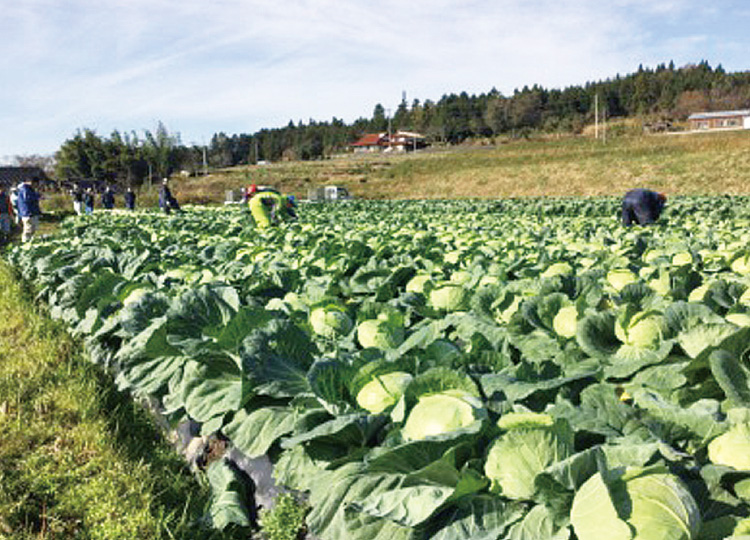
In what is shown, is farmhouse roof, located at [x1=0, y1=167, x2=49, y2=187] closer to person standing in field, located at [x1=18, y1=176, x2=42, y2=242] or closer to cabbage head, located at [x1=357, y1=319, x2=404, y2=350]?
person standing in field, located at [x1=18, y1=176, x2=42, y2=242]

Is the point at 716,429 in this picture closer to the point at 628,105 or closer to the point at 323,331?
the point at 323,331

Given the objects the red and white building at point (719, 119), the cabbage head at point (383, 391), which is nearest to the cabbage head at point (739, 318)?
the cabbage head at point (383, 391)

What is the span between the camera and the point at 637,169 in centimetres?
4134

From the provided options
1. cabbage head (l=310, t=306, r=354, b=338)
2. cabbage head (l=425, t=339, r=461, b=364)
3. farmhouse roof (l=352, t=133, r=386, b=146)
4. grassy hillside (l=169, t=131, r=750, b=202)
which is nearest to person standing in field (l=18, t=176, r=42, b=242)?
cabbage head (l=310, t=306, r=354, b=338)

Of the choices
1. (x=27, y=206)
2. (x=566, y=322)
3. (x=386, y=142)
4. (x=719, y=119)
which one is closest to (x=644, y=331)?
(x=566, y=322)

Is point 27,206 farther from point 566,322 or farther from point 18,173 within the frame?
point 18,173

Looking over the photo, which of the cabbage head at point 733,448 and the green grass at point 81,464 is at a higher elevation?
the cabbage head at point 733,448

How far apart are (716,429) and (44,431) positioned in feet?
12.1

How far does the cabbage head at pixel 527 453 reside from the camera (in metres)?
1.55

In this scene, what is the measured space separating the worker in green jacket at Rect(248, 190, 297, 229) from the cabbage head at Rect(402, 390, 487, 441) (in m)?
9.86

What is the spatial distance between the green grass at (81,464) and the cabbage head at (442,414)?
49.0 inches

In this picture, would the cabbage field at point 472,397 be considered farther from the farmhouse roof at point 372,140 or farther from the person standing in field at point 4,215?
the farmhouse roof at point 372,140

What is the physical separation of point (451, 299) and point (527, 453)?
1965 millimetres

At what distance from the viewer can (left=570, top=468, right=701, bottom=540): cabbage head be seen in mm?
1337
